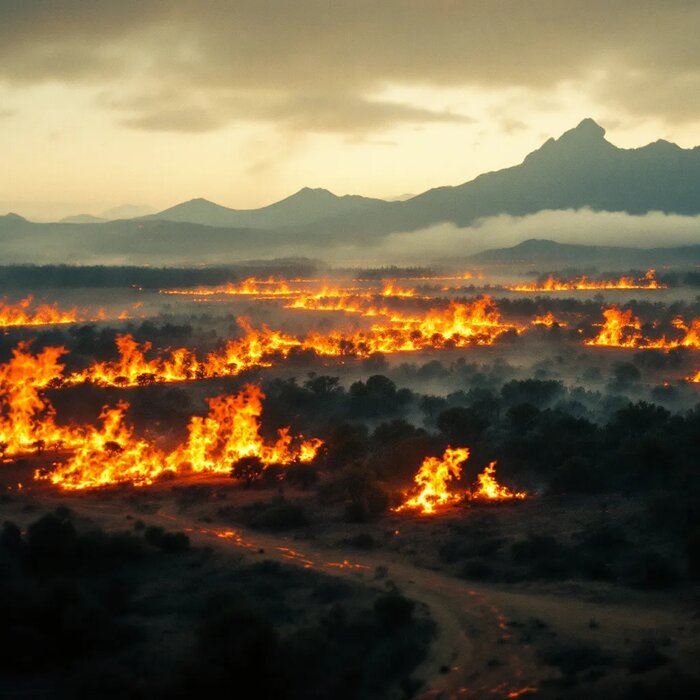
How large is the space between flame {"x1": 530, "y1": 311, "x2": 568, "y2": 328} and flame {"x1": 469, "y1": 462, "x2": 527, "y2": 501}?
234ft

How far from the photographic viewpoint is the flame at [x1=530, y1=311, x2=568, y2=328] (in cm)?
10769

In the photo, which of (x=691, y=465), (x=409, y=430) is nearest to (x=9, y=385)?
(x=409, y=430)

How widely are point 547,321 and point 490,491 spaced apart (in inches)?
3195

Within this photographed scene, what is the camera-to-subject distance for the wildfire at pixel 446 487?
3362cm

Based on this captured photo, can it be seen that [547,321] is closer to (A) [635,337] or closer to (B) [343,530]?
(A) [635,337]

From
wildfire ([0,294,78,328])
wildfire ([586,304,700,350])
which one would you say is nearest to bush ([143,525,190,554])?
wildfire ([586,304,700,350])

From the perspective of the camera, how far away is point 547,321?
113m

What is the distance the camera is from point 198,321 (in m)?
130

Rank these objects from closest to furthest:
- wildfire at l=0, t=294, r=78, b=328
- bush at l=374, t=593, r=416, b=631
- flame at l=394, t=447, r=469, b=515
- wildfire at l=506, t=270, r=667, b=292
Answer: bush at l=374, t=593, r=416, b=631 → flame at l=394, t=447, r=469, b=515 → wildfire at l=0, t=294, r=78, b=328 → wildfire at l=506, t=270, r=667, b=292

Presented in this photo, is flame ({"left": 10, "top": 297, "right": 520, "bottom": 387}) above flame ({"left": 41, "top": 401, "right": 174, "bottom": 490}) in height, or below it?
above

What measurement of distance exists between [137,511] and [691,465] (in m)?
20.2

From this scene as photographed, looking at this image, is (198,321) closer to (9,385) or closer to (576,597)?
(9,385)

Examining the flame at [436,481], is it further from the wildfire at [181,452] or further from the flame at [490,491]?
the wildfire at [181,452]

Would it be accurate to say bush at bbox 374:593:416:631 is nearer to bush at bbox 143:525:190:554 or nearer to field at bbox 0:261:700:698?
field at bbox 0:261:700:698
